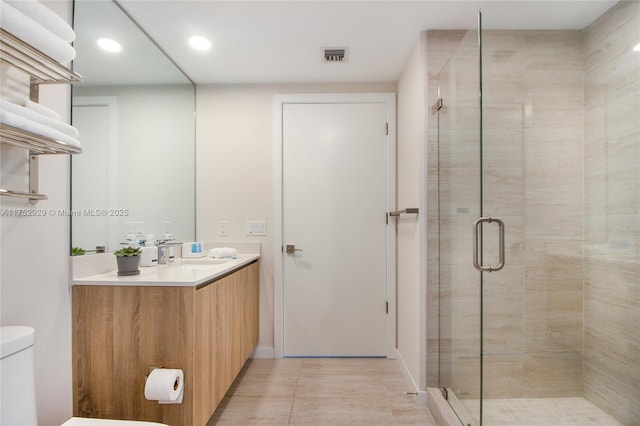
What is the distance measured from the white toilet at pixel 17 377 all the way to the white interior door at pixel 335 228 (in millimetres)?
1782

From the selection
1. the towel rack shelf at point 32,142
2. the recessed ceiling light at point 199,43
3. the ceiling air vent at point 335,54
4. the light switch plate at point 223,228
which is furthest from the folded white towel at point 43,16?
the light switch plate at point 223,228

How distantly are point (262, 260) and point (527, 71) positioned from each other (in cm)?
216

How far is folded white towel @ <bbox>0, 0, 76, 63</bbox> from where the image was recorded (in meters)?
0.94

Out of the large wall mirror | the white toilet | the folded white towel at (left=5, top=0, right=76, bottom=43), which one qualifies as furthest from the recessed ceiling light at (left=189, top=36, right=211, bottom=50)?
the white toilet

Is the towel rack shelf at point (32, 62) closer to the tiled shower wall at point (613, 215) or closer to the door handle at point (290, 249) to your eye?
the door handle at point (290, 249)

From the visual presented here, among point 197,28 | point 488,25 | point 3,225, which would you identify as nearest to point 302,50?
point 197,28

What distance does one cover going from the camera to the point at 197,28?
194 centimetres

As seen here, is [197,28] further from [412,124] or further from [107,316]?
[107,316]

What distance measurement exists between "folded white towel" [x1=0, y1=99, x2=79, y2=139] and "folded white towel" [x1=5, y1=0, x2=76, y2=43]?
0.30 m

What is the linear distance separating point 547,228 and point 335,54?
166cm

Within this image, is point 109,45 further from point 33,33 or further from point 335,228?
point 335,228

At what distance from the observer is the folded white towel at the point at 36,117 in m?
0.95

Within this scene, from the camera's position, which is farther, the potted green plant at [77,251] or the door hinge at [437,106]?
the door hinge at [437,106]

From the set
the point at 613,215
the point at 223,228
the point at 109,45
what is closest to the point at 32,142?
the point at 109,45
